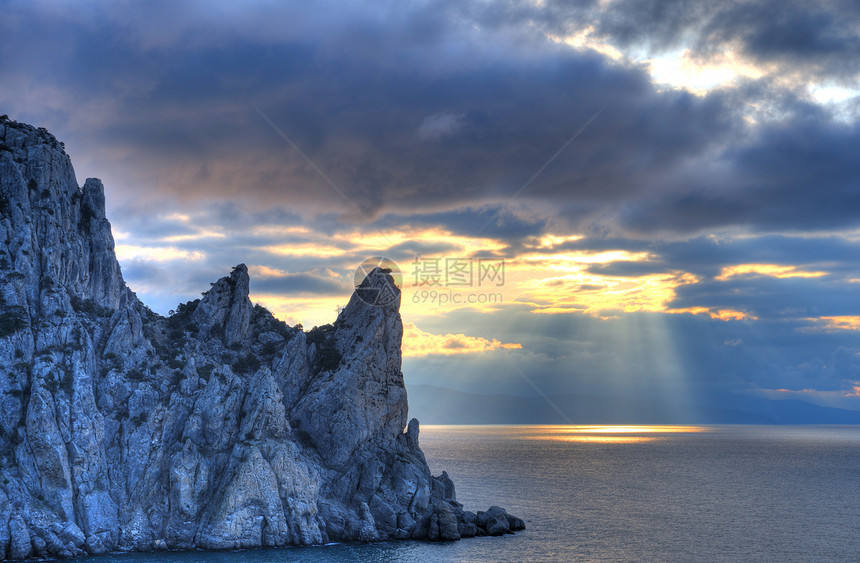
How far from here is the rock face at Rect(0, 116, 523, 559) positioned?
7825cm

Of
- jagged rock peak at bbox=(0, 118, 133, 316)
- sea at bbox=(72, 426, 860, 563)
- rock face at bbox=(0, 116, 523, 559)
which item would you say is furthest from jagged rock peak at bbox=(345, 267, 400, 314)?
sea at bbox=(72, 426, 860, 563)

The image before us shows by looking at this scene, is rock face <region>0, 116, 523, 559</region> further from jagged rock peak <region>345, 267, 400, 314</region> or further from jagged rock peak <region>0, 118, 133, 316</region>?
jagged rock peak <region>345, 267, 400, 314</region>

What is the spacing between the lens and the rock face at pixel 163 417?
7825 cm

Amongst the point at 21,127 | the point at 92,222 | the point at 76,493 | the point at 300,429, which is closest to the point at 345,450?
the point at 300,429

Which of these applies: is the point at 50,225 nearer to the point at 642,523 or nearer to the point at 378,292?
the point at 378,292

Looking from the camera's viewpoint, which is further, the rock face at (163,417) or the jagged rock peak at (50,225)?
the jagged rock peak at (50,225)

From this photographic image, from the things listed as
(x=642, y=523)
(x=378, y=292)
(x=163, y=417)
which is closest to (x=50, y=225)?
(x=163, y=417)

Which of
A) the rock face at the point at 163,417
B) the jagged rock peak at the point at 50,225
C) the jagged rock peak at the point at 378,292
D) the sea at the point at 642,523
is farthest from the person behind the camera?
the jagged rock peak at the point at 378,292

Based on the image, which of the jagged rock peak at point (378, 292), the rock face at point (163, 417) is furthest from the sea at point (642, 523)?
the jagged rock peak at point (378, 292)

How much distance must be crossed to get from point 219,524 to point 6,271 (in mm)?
41278

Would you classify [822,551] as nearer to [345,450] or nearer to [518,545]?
[518,545]

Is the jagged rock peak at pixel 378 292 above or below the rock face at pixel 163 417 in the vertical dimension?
above

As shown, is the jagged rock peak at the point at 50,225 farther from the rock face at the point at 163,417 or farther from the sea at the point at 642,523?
the sea at the point at 642,523

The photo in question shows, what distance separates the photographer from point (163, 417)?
8769 centimetres
